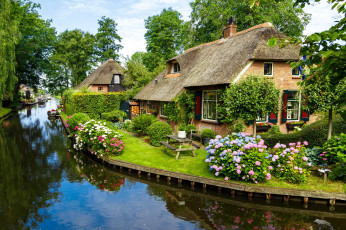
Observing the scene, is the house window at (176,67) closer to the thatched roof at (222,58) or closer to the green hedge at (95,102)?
the thatched roof at (222,58)

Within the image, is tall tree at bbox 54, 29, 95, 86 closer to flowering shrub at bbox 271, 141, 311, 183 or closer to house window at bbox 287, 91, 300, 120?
house window at bbox 287, 91, 300, 120

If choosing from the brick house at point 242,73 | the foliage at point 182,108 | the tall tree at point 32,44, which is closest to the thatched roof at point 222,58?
the brick house at point 242,73

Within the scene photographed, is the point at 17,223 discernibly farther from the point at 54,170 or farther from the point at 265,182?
the point at 265,182

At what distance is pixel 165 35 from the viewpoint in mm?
38531

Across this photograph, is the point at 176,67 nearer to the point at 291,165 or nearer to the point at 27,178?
the point at 27,178

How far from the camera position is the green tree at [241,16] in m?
26.7

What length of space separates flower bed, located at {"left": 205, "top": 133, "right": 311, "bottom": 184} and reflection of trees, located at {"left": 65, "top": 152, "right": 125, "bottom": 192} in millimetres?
4320

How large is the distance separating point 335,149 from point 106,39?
4914 cm

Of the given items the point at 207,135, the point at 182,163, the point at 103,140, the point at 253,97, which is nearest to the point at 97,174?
the point at 103,140

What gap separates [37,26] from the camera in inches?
1729

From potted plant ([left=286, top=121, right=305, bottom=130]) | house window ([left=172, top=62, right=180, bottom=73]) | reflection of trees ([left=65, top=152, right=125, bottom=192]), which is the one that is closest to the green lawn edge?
reflection of trees ([left=65, top=152, right=125, bottom=192])

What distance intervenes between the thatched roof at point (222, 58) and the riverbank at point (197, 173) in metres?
4.86

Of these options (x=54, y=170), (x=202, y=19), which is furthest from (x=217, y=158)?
(x=202, y=19)

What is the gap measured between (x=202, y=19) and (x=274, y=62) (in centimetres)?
1911
